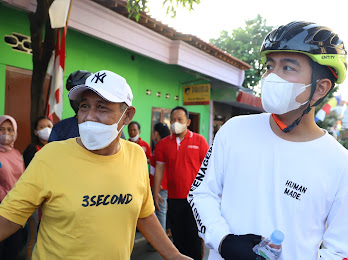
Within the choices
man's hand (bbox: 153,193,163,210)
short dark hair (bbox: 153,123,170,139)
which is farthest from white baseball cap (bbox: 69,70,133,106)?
short dark hair (bbox: 153,123,170,139)

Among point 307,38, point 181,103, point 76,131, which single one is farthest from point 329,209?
point 181,103

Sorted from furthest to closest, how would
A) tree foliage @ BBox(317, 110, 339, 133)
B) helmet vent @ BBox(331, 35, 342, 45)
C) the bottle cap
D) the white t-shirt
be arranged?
tree foliage @ BBox(317, 110, 339, 133) < helmet vent @ BBox(331, 35, 342, 45) < the white t-shirt < the bottle cap

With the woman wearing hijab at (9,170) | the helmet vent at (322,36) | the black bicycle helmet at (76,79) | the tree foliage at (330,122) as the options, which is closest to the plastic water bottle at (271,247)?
the helmet vent at (322,36)

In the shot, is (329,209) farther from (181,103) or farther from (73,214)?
(181,103)

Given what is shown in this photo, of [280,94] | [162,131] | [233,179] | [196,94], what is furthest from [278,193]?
[196,94]

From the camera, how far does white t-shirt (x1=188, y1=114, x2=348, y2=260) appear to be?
143cm

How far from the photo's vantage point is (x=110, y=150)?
6.38 feet

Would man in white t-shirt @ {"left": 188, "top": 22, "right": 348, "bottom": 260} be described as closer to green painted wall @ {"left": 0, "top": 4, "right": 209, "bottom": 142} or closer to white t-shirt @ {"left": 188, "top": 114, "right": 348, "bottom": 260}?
white t-shirt @ {"left": 188, "top": 114, "right": 348, "bottom": 260}

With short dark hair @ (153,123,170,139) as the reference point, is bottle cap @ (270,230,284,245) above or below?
below

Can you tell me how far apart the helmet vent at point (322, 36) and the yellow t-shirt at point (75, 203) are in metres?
1.26

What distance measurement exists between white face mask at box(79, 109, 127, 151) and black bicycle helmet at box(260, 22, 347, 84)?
0.99 meters

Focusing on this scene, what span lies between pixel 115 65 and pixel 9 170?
530cm

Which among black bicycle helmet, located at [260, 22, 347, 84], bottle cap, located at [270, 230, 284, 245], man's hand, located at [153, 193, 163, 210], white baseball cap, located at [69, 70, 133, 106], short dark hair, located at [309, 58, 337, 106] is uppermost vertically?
black bicycle helmet, located at [260, 22, 347, 84]

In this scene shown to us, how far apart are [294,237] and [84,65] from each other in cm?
707
